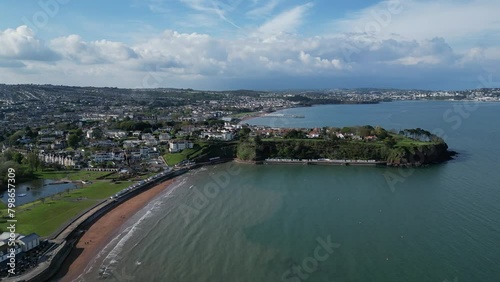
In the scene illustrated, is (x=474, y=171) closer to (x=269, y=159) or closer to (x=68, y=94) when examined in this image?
(x=269, y=159)

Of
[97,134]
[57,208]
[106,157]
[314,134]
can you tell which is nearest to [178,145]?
[106,157]

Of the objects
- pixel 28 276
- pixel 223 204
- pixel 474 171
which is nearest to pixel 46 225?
pixel 28 276

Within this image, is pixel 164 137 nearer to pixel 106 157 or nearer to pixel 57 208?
pixel 106 157

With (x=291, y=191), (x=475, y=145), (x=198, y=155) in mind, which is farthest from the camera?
(x=475, y=145)

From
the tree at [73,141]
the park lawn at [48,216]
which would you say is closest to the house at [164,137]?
the tree at [73,141]

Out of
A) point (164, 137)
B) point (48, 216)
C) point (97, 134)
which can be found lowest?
point (48, 216)
